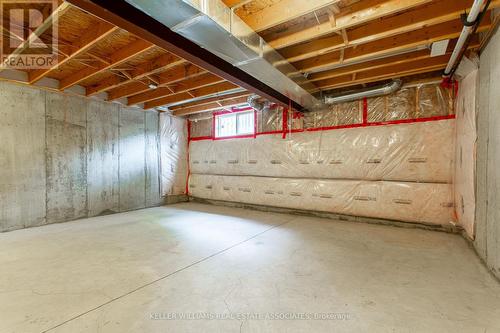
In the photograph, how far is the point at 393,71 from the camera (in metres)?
3.16

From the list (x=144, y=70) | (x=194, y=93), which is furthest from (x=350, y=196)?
(x=144, y=70)

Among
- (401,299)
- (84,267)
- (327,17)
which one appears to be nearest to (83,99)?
(84,267)

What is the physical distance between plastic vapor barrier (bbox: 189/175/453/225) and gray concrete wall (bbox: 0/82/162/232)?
208 centimetres

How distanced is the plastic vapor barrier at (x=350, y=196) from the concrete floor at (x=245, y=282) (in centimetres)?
40

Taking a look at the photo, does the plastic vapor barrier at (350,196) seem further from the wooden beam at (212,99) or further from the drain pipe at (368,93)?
the wooden beam at (212,99)

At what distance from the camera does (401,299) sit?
1.60m

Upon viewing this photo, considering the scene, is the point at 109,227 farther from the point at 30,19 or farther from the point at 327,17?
the point at 327,17

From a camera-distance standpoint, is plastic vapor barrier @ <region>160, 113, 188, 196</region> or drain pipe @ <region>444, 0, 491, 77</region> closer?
drain pipe @ <region>444, 0, 491, 77</region>

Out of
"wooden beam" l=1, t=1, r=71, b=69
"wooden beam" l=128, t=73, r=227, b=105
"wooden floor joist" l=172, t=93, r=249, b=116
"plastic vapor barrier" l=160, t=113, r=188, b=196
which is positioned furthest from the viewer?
"plastic vapor barrier" l=160, t=113, r=188, b=196

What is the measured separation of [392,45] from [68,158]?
536 cm

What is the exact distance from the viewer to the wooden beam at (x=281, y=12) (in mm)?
1795

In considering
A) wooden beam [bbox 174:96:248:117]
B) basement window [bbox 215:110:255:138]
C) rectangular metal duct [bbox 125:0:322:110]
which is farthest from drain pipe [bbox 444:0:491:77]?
basement window [bbox 215:110:255:138]

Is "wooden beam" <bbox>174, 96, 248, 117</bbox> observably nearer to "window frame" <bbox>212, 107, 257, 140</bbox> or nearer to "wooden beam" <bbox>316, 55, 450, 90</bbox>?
"window frame" <bbox>212, 107, 257, 140</bbox>

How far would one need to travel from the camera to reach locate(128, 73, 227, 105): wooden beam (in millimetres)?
3596
